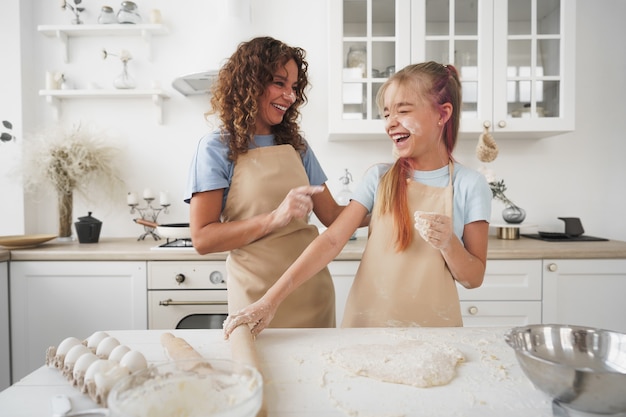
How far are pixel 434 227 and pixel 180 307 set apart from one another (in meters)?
1.37

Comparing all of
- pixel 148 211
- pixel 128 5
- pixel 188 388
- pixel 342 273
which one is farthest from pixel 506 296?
pixel 128 5

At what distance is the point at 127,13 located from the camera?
7.89 feet

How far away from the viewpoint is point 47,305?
1.99m

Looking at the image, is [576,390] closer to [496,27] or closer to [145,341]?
[145,341]

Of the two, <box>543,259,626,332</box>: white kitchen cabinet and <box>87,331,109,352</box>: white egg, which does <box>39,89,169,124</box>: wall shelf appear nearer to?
<box>87,331,109,352</box>: white egg

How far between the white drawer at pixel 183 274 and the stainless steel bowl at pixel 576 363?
1.46m

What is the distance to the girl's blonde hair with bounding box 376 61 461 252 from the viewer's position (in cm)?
119

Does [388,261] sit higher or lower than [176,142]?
lower

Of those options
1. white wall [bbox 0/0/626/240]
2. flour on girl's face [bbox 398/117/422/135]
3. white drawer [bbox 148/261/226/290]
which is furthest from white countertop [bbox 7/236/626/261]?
flour on girl's face [bbox 398/117/422/135]

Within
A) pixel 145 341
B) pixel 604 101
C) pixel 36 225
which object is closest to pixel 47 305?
pixel 36 225

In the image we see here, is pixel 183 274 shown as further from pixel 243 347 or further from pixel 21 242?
pixel 243 347

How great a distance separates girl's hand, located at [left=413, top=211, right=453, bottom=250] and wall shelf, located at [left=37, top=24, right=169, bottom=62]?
2076 millimetres

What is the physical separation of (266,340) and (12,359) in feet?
5.63

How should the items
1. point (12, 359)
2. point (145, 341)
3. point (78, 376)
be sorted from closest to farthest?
point (78, 376), point (145, 341), point (12, 359)
